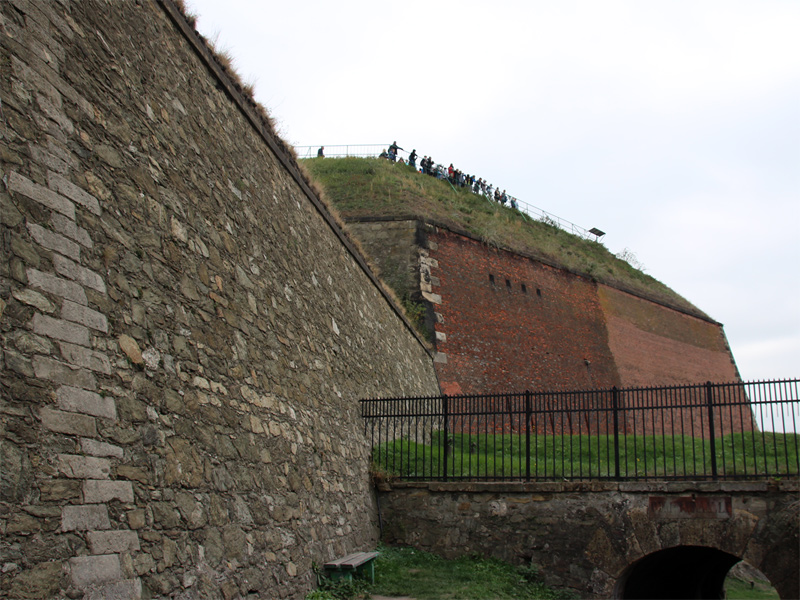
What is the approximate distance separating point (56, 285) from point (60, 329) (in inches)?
10.8

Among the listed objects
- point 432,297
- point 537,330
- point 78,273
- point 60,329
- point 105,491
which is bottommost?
point 105,491

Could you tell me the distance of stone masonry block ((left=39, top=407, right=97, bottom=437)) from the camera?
3.85 meters

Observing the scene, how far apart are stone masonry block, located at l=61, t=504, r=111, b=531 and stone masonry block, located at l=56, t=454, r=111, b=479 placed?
0.17 meters

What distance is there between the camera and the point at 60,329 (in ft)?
13.4

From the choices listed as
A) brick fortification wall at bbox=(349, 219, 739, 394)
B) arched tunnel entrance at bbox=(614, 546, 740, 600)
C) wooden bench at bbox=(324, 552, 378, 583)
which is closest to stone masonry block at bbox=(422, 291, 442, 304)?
brick fortification wall at bbox=(349, 219, 739, 394)

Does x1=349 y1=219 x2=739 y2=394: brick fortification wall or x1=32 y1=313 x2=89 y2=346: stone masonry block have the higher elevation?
x1=349 y1=219 x2=739 y2=394: brick fortification wall

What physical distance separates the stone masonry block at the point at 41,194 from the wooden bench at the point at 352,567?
15.4ft

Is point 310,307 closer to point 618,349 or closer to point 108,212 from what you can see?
point 108,212

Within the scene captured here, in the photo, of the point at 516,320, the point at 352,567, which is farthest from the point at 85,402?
the point at 516,320

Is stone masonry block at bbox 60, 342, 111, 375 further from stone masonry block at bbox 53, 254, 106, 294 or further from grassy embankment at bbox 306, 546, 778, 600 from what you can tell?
grassy embankment at bbox 306, 546, 778, 600

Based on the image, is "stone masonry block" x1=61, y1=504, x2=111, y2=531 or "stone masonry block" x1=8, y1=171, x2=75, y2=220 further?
"stone masonry block" x1=8, y1=171, x2=75, y2=220

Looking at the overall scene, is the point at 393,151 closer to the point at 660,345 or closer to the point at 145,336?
the point at 660,345

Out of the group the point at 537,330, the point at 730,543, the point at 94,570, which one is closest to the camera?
the point at 94,570

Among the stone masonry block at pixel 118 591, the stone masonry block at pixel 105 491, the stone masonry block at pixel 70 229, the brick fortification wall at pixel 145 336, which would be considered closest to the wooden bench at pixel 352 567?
the brick fortification wall at pixel 145 336
